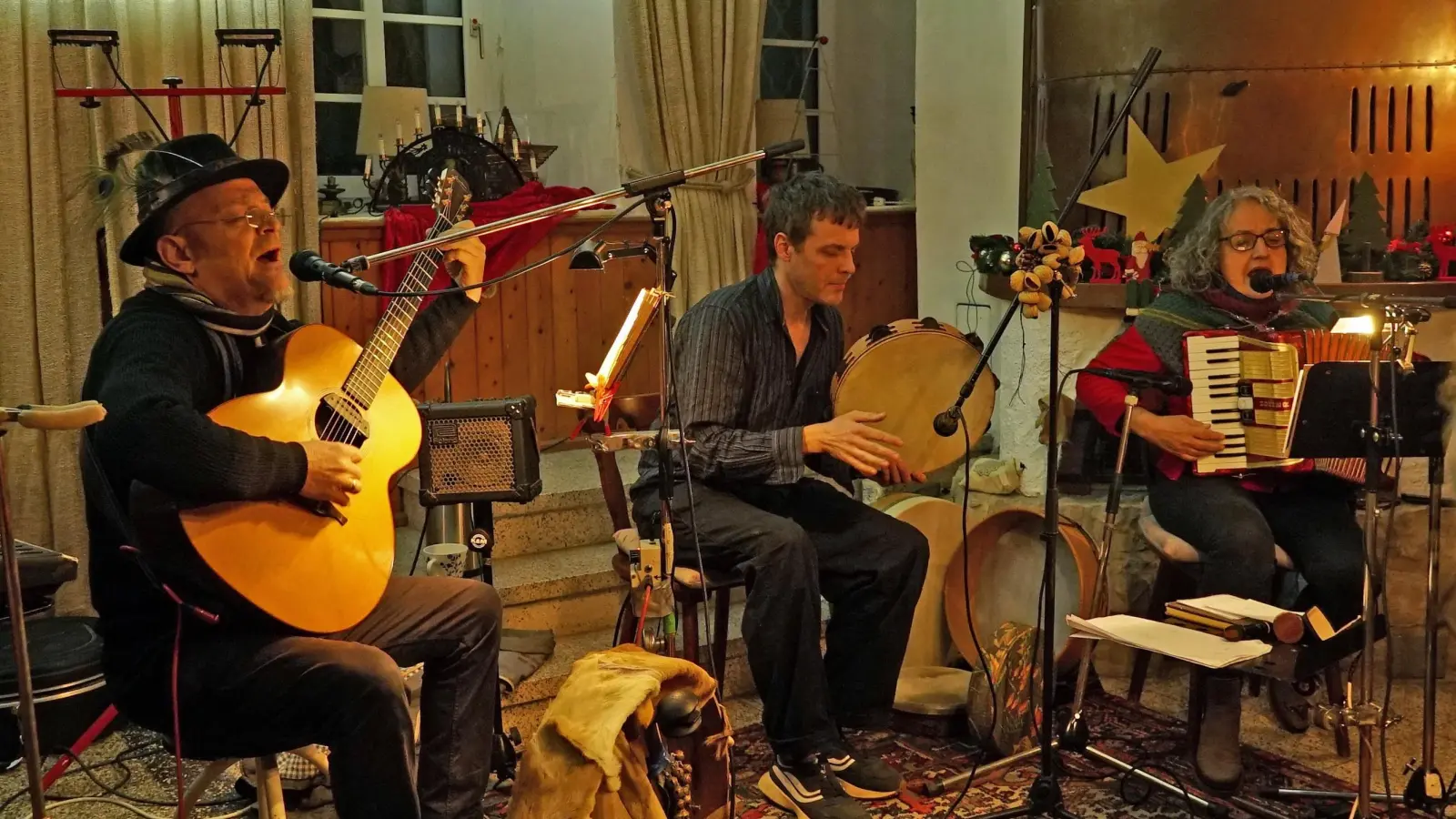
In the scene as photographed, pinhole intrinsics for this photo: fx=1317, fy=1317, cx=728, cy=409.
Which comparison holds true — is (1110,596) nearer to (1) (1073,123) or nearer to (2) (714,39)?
(1) (1073,123)

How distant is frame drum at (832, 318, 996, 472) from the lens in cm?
294

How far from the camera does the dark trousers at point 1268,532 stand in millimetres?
3057

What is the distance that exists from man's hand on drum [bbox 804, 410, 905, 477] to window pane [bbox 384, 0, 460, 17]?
3060 millimetres

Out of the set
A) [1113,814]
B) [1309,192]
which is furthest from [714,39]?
[1113,814]

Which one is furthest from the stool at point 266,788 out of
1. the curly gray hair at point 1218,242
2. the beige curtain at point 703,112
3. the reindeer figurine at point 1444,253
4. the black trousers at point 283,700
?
the reindeer figurine at point 1444,253

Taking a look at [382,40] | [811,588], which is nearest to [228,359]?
[811,588]

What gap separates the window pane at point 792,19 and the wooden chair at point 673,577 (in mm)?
3021

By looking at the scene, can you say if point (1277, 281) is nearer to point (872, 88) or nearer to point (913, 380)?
point (913, 380)

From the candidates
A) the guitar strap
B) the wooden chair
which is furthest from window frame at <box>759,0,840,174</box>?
the guitar strap

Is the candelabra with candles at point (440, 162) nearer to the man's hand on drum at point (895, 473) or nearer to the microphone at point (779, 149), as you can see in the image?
the man's hand on drum at point (895, 473)

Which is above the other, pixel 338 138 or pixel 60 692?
pixel 338 138

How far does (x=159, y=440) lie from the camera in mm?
2070

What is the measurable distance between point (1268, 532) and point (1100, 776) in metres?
0.70

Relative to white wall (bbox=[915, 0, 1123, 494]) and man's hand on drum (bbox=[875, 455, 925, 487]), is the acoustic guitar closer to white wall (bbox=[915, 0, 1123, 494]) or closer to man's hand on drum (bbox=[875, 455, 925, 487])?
man's hand on drum (bbox=[875, 455, 925, 487])
